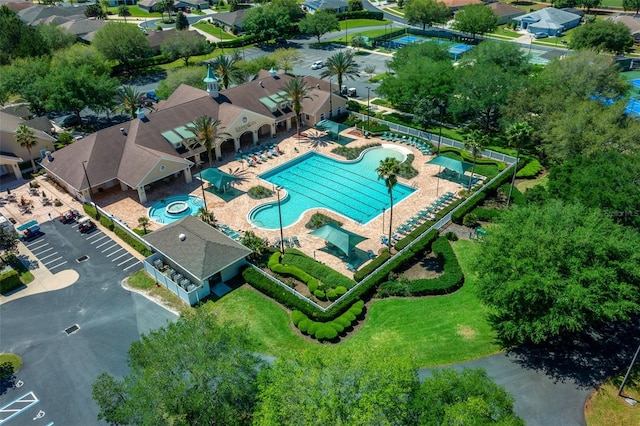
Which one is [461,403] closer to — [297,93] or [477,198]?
[477,198]

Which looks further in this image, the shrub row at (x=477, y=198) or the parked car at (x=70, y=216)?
the parked car at (x=70, y=216)

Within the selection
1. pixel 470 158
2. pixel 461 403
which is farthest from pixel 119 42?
pixel 461 403

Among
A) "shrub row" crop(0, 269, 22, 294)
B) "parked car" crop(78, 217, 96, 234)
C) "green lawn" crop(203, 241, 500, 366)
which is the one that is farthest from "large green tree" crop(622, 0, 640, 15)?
"shrub row" crop(0, 269, 22, 294)

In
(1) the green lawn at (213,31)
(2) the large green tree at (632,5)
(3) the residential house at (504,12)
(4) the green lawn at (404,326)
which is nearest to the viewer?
(4) the green lawn at (404,326)

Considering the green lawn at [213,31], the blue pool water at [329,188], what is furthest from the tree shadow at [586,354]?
the green lawn at [213,31]

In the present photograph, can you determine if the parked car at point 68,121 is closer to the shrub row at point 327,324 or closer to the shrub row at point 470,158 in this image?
the shrub row at point 327,324

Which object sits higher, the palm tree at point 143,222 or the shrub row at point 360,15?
the shrub row at point 360,15

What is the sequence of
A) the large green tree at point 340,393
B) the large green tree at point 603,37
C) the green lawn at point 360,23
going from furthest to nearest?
1. the green lawn at point 360,23
2. the large green tree at point 603,37
3. the large green tree at point 340,393
